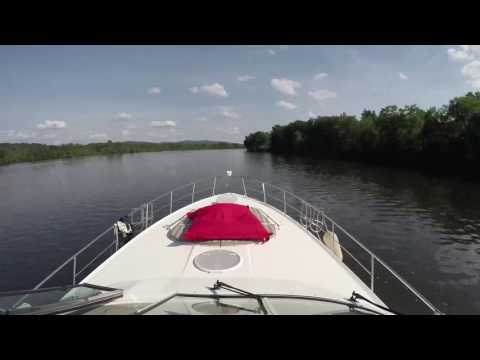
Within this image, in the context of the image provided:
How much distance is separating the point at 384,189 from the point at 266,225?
54.0ft

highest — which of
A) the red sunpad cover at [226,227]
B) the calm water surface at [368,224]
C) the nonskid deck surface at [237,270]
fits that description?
the red sunpad cover at [226,227]

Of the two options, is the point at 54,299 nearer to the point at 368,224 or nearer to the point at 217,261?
the point at 217,261

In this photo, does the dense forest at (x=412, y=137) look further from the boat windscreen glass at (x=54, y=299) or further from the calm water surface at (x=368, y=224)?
the boat windscreen glass at (x=54, y=299)

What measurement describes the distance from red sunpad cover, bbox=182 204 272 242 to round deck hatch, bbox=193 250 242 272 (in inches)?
13.6

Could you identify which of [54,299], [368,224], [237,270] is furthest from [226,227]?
[368,224]

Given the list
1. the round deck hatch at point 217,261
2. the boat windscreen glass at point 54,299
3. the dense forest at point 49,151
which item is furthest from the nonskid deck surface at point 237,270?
the dense forest at point 49,151

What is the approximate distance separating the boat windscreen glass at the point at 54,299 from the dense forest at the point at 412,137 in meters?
30.9

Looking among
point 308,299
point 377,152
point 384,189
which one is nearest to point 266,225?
point 308,299

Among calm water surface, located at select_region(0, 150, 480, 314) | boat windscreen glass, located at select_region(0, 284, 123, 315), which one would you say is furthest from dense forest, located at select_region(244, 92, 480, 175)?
boat windscreen glass, located at select_region(0, 284, 123, 315)

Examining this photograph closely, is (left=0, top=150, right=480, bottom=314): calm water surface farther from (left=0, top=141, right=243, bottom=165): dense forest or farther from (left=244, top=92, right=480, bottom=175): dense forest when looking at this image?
(left=0, top=141, right=243, bottom=165): dense forest

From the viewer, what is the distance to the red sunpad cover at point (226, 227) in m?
3.63

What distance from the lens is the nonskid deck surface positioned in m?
2.67

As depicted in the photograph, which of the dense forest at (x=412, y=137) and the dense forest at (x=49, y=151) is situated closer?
the dense forest at (x=412, y=137)
